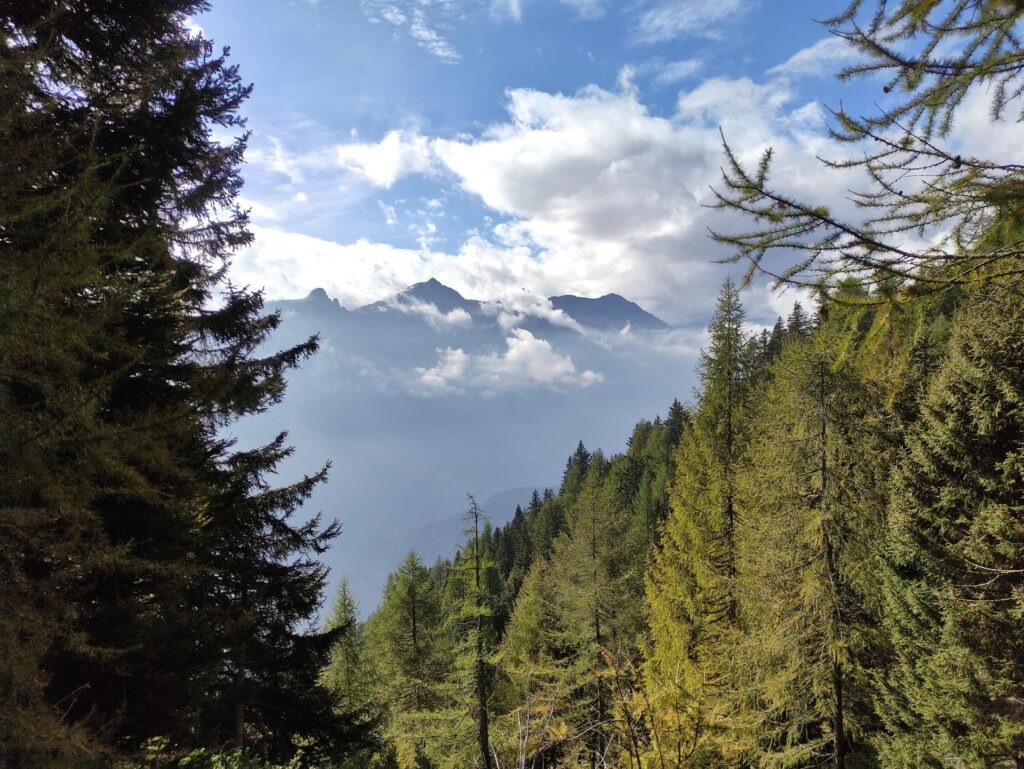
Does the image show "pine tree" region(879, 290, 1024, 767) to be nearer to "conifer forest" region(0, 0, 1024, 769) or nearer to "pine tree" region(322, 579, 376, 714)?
"conifer forest" region(0, 0, 1024, 769)

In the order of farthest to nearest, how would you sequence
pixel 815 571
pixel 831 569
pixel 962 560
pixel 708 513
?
pixel 708 513 → pixel 831 569 → pixel 815 571 → pixel 962 560

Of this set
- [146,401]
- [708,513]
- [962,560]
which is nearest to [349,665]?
[708,513]

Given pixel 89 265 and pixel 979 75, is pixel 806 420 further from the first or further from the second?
pixel 89 265

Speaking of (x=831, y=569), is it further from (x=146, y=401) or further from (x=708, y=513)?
(x=146, y=401)

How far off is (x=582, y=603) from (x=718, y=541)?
7033 mm

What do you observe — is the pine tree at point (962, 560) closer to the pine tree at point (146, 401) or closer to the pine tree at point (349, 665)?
the pine tree at point (146, 401)

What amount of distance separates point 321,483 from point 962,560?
1164cm

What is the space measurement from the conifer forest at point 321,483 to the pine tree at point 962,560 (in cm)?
6

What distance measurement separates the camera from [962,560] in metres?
8.86

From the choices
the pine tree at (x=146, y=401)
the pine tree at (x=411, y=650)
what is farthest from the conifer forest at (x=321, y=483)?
the pine tree at (x=411, y=650)

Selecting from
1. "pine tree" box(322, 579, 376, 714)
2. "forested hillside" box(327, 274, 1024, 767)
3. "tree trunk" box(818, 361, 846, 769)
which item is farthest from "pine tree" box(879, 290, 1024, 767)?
"pine tree" box(322, 579, 376, 714)

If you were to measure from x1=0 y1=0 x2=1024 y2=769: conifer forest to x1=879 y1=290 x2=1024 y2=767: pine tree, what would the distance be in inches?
2.2

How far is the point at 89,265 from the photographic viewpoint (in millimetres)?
3396

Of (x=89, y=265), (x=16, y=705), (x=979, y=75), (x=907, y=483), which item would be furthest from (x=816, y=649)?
(x=89, y=265)
